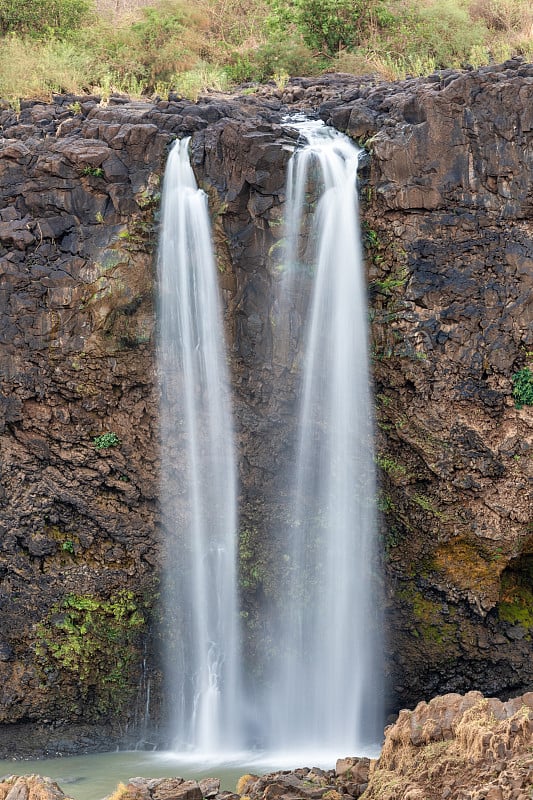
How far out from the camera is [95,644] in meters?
13.8

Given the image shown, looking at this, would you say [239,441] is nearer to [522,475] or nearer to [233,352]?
[233,352]

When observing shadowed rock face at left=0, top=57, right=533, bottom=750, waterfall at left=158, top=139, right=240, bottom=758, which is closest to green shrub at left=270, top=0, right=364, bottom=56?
shadowed rock face at left=0, top=57, right=533, bottom=750

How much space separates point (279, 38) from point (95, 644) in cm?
1383

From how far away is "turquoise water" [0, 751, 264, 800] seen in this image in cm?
1142

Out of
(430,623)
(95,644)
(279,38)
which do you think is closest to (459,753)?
(430,623)

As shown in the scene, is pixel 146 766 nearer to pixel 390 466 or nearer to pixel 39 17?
pixel 390 466

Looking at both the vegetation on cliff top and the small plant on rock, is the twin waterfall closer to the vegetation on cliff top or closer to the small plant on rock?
the small plant on rock

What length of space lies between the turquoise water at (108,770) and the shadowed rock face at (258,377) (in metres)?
0.79

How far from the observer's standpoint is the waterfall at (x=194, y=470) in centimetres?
1386

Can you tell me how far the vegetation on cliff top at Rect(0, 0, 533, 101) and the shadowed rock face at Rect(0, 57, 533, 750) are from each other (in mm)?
5339

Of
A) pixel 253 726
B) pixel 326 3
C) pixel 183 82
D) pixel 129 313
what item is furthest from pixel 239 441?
pixel 326 3

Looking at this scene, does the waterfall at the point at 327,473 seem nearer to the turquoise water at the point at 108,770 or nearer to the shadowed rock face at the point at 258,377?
the shadowed rock face at the point at 258,377

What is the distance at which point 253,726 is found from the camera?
13539mm

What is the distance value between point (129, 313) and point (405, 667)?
7166 mm
